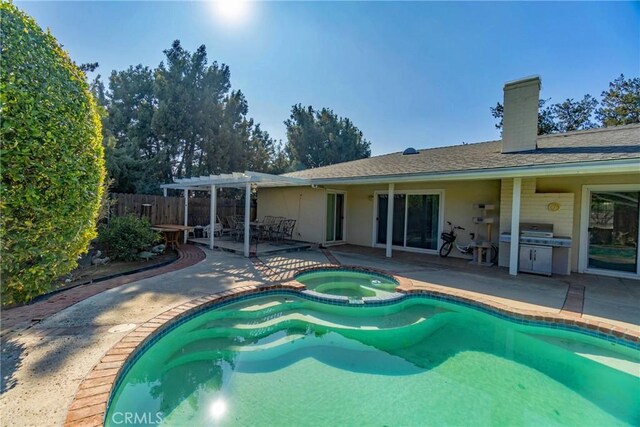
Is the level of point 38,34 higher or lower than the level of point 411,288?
higher

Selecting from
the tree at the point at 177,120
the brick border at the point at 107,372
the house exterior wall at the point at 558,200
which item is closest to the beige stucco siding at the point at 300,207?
the house exterior wall at the point at 558,200

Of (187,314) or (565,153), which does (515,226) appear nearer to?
(565,153)

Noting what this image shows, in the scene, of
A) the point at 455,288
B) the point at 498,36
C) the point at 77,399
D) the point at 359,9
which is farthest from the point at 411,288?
the point at 498,36

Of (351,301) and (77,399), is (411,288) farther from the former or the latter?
(77,399)

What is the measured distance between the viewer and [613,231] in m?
7.51

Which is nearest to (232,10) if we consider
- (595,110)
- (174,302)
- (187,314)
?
(174,302)

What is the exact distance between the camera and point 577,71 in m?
10.8

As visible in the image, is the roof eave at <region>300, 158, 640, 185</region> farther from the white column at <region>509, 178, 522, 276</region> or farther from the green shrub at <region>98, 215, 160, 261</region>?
the green shrub at <region>98, 215, 160, 261</region>

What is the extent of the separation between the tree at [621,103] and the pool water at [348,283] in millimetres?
21123

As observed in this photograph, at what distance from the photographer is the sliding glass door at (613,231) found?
7.31m

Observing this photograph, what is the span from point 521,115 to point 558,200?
281 cm

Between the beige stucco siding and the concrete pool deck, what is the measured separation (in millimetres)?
2234

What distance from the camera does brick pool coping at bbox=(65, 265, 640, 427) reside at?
2389 millimetres

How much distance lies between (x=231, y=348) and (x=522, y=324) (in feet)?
15.4
